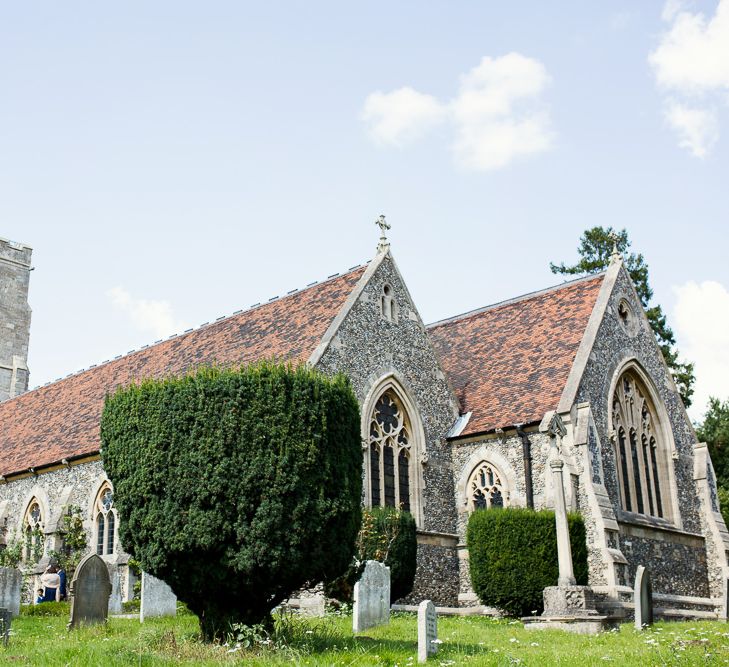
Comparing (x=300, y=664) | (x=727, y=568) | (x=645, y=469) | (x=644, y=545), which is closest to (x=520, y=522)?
(x=644, y=545)

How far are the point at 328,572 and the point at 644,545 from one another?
1203 cm

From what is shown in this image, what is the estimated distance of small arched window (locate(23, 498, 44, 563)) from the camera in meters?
24.0

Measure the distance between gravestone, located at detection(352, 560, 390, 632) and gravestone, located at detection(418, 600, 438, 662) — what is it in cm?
267

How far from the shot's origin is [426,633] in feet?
34.0

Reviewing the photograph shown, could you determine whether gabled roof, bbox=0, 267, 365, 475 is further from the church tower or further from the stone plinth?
the church tower

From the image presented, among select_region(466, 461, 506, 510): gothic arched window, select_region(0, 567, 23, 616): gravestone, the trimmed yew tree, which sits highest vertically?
select_region(466, 461, 506, 510): gothic arched window

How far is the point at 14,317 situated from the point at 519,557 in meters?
30.6

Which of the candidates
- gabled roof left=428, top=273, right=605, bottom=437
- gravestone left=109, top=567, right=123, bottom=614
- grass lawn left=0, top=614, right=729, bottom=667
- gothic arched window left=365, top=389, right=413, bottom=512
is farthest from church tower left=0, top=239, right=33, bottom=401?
grass lawn left=0, top=614, right=729, bottom=667

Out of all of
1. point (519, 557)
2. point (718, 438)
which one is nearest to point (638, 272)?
point (718, 438)

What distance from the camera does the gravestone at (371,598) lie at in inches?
524

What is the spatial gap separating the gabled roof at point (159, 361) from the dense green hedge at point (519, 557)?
5.28 metres

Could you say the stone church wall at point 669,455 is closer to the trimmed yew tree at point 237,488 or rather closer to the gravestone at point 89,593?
the trimmed yew tree at point 237,488

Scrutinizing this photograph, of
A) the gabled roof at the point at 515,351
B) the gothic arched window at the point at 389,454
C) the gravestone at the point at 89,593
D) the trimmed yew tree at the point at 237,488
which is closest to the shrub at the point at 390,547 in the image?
the gothic arched window at the point at 389,454

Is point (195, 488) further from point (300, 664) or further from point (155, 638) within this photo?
point (300, 664)
